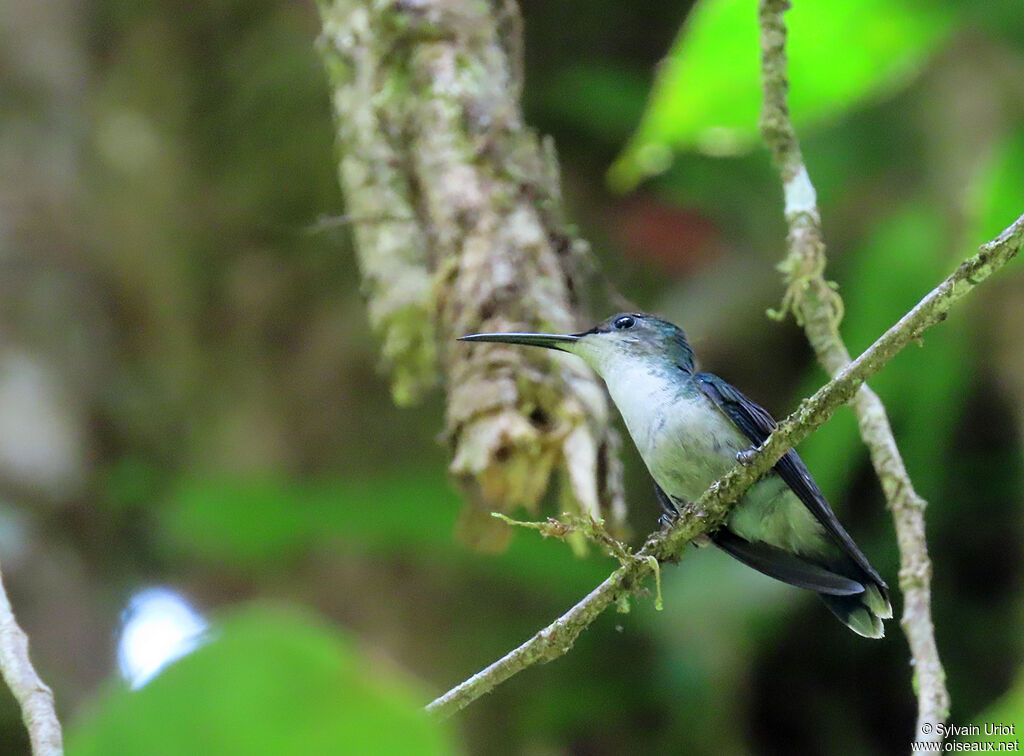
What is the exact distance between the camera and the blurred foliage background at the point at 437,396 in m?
3.47

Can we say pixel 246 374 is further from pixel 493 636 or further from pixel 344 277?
pixel 493 636

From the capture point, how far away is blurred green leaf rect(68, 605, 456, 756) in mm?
547

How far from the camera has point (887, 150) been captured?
4547mm

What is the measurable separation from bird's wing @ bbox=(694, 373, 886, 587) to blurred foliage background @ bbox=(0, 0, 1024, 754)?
3.14 ft

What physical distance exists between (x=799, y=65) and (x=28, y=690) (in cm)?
246

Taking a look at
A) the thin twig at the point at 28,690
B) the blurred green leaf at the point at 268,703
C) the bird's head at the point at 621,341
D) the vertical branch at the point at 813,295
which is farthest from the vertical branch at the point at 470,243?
the blurred green leaf at the point at 268,703

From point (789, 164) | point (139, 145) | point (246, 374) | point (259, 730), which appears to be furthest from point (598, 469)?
point (139, 145)

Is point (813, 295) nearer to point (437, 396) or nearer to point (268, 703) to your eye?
point (268, 703)

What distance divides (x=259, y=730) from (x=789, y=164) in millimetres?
1819

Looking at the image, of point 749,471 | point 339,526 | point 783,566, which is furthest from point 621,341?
point 339,526

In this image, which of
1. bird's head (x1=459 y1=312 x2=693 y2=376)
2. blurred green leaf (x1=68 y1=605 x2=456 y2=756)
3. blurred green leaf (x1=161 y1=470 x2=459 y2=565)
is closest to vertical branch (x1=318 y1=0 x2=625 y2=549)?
bird's head (x1=459 y1=312 x2=693 y2=376)

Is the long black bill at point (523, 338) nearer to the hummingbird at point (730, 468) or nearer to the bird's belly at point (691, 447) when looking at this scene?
the hummingbird at point (730, 468)

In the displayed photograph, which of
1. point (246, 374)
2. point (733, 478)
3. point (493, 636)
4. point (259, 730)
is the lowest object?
point (493, 636)

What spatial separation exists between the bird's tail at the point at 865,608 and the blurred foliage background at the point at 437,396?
133 cm
